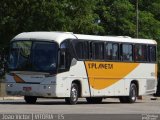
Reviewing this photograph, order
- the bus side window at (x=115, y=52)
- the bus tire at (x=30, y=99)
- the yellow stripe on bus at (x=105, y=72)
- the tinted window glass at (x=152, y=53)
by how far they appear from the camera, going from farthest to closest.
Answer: the tinted window glass at (x=152, y=53)
the bus side window at (x=115, y=52)
the yellow stripe on bus at (x=105, y=72)
the bus tire at (x=30, y=99)

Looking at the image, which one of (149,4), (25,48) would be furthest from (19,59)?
(149,4)

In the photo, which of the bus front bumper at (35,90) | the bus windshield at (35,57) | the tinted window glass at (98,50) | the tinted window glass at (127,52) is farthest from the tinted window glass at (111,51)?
the bus front bumper at (35,90)

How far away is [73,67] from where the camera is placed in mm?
31328

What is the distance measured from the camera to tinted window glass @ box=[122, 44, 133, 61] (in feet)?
115

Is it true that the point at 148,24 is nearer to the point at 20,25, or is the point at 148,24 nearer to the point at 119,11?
the point at 119,11

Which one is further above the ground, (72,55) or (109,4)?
(109,4)

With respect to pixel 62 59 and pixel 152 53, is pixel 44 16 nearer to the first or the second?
pixel 152 53

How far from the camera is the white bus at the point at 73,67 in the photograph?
3034 cm

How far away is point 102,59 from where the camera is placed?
33438mm

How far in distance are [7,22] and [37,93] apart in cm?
1858

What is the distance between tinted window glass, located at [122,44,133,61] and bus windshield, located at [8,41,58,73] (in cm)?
560

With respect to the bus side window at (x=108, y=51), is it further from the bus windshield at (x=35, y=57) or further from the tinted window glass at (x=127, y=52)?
the bus windshield at (x=35, y=57)

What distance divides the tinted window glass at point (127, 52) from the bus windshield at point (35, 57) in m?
5.60

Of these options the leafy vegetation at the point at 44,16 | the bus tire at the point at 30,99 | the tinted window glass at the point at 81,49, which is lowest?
the bus tire at the point at 30,99
